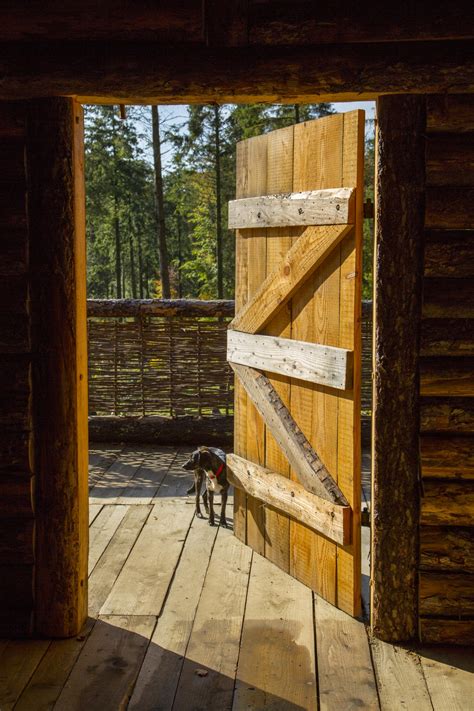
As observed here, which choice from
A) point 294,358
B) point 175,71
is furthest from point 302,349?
point 175,71

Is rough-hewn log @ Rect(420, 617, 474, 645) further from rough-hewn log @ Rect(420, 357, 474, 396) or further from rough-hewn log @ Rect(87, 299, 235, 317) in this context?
rough-hewn log @ Rect(87, 299, 235, 317)

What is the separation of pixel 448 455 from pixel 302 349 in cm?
98

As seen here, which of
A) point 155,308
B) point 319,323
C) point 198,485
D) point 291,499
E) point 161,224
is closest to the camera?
point 319,323

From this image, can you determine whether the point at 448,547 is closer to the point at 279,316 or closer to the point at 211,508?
the point at 279,316

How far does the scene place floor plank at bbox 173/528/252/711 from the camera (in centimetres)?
310

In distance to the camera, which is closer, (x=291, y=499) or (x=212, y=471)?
(x=291, y=499)

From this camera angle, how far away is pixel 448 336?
339 centimetres

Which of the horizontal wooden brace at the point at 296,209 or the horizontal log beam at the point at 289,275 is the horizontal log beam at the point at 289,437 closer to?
the horizontal log beam at the point at 289,275

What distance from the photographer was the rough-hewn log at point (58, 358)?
343 centimetres

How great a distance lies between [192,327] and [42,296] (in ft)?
12.8

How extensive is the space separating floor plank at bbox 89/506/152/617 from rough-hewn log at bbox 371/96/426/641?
1437mm

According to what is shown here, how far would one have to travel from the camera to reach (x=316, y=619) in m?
3.82

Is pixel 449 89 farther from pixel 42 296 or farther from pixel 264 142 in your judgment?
pixel 42 296

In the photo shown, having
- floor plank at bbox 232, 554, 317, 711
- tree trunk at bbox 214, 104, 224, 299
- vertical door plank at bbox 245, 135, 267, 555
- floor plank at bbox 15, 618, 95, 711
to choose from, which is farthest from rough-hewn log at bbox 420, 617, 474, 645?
tree trunk at bbox 214, 104, 224, 299
